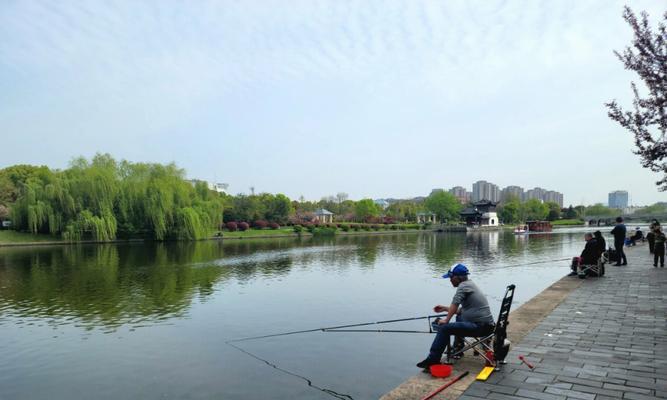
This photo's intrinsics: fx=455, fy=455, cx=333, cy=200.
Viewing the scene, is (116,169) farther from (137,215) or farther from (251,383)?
(251,383)

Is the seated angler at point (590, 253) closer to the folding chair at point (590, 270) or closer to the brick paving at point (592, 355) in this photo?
the folding chair at point (590, 270)

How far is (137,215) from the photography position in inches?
1766

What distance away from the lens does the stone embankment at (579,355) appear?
4.93m

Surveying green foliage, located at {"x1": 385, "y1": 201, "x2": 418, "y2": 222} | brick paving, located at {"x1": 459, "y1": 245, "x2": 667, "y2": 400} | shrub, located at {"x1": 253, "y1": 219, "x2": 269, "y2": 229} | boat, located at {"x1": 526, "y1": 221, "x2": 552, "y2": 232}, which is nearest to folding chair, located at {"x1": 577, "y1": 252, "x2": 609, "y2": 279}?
brick paving, located at {"x1": 459, "y1": 245, "x2": 667, "y2": 400}

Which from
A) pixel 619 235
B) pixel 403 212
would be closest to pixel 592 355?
pixel 619 235

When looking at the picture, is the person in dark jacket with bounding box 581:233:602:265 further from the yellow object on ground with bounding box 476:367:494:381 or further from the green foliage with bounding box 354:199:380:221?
the green foliage with bounding box 354:199:380:221

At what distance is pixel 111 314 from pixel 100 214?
109 ft

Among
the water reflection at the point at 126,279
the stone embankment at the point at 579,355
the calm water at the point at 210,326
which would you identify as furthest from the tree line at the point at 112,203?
the stone embankment at the point at 579,355

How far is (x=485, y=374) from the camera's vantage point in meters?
5.41

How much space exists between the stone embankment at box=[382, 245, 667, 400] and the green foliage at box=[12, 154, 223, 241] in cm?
3998

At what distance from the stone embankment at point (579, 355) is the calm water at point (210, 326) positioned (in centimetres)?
195

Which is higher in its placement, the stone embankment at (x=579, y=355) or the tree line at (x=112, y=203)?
the tree line at (x=112, y=203)

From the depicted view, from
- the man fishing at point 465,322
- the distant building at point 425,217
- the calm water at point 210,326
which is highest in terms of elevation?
the distant building at point 425,217

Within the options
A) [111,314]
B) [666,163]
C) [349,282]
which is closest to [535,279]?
[349,282]
